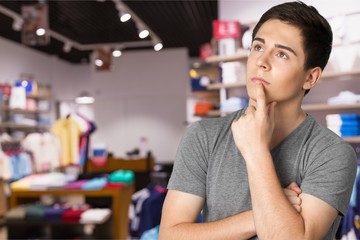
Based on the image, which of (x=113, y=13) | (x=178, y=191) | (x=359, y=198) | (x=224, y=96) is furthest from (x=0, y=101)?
(x=178, y=191)

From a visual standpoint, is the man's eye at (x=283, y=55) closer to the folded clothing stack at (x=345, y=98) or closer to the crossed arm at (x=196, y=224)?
the crossed arm at (x=196, y=224)

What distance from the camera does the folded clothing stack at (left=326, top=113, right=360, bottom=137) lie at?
Result: 1967mm

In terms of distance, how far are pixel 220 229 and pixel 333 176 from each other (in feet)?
1.19

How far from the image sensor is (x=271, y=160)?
1131 mm

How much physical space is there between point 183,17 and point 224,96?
511 centimetres

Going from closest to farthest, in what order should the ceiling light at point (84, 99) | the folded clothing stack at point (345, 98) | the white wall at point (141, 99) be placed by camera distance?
1. the folded clothing stack at point (345, 98)
2. the white wall at point (141, 99)
3. the ceiling light at point (84, 99)

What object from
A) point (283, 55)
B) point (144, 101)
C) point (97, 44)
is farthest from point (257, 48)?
point (144, 101)

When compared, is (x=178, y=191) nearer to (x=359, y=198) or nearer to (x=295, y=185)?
(x=295, y=185)

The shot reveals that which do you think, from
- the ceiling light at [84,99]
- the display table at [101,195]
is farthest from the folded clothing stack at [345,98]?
the ceiling light at [84,99]

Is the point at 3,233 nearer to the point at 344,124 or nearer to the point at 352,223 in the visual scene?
the point at 352,223

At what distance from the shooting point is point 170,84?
1171 cm

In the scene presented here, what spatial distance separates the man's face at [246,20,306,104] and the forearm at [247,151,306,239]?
8.7 inches

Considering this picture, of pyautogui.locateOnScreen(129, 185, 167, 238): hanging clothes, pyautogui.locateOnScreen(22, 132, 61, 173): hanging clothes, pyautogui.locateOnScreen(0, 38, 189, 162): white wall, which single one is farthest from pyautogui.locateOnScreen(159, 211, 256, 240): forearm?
pyautogui.locateOnScreen(0, 38, 189, 162): white wall

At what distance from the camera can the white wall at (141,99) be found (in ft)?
38.2
